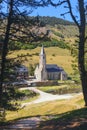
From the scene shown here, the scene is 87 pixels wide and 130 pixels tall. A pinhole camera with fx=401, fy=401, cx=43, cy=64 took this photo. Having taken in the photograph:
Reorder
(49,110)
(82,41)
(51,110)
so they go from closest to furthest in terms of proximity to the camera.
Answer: (82,41)
(51,110)
(49,110)

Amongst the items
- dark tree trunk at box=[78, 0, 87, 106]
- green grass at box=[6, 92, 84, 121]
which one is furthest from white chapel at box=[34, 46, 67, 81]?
dark tree trunk at box=[78, 0, 87, 106]

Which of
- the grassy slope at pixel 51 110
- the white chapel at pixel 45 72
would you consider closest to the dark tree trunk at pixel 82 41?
the grassy slope at pixel 51 110

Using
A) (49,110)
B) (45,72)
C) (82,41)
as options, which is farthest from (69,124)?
(45,72)

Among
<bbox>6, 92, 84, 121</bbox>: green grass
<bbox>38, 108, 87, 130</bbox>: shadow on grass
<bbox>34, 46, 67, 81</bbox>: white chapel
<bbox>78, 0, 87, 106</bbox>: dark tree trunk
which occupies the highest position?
<bbox>78, 0, 87, 106</bbox>: dark tree trunk

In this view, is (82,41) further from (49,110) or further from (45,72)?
(45,72)

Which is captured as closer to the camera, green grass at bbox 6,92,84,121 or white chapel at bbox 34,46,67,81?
green grass at bbox 6,92,84,121

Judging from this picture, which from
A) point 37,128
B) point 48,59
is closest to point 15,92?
point 37,128

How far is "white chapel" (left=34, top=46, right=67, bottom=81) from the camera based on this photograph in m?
134

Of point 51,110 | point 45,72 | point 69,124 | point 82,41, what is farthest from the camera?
point 45,72

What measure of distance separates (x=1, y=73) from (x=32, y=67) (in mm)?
126279

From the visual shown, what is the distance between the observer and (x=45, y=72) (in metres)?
139

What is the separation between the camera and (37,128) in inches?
720

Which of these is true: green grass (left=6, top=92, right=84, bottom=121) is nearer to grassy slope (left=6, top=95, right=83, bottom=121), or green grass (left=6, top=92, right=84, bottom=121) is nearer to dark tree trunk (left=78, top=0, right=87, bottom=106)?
grassy slope (left=6, top=95, right=83, bottom=121)

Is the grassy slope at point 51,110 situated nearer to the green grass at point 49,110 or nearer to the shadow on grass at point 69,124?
the green grass at point 49,110
